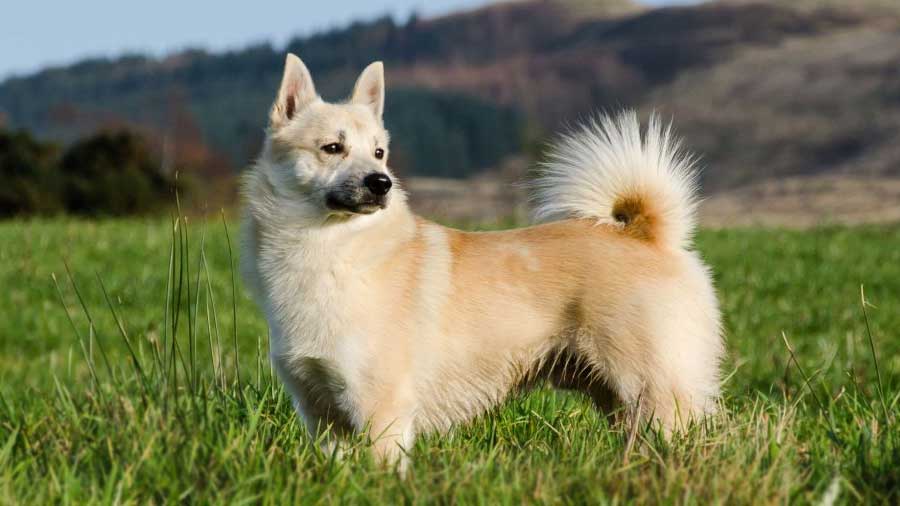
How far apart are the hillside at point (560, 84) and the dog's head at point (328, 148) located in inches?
1066

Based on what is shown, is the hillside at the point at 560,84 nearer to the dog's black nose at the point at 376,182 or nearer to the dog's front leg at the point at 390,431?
the dog's black nose at the point at 376,182

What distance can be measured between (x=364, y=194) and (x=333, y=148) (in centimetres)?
32

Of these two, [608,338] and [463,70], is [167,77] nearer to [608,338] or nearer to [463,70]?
[463,70]

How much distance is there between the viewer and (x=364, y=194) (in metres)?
3.43

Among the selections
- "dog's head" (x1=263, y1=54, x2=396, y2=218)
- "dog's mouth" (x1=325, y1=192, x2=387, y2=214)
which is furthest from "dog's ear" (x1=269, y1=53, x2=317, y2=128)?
"dog's mouth" (x1=325, y1=192, x2=387, y2=214)

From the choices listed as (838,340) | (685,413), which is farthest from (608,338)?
(838,340)

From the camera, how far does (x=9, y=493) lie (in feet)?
8.24

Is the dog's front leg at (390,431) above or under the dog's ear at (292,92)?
under

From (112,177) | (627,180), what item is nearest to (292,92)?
(627,180)

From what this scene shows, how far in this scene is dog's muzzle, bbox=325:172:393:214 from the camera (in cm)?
343

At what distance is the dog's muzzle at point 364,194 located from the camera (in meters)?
3.43

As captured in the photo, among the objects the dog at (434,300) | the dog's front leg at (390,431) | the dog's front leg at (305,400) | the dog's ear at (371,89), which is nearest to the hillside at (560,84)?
the dog's ear at (371,89)

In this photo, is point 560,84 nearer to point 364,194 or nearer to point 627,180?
point 627,180

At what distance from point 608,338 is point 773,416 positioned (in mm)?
720
